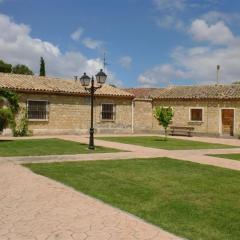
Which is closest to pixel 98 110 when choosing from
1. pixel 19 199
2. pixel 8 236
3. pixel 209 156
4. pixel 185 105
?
pixel 185 105

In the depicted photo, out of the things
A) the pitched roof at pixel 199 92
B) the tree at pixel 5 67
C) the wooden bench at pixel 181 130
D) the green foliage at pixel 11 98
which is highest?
the tree at pixel 5 67

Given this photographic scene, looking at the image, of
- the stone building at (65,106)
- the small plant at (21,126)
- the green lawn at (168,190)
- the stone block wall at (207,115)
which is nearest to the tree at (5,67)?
the stone building at (65,106)

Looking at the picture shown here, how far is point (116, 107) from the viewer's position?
29812mm

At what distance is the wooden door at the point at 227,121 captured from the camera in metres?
29.8

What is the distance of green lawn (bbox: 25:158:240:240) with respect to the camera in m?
6.41

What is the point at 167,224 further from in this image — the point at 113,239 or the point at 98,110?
the point at 98,110

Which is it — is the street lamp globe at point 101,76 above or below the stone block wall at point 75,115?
above

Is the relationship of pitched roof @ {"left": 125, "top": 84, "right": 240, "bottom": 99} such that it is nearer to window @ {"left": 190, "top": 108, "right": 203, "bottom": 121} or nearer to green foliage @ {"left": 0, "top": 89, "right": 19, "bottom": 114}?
window @ {"left": 190, "top": 108, "right": 203, "bottom": 121}

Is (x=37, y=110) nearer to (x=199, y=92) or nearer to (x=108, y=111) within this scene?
(x=108, y=111)

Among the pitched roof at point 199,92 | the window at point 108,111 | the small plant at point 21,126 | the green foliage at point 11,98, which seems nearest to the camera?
the green foliage at point 11,98

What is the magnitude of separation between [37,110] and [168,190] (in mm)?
18423

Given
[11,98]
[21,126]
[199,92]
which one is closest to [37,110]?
[21,126]

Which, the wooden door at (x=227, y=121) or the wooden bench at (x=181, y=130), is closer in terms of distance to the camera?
the wooden door at (x=227, y=121)

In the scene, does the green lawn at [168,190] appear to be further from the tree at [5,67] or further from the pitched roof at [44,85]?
the tree at [5,67]
